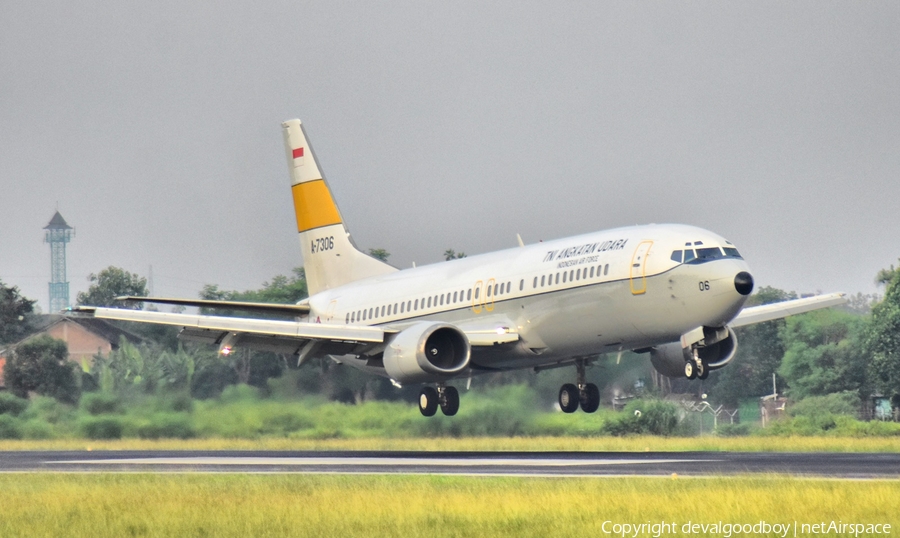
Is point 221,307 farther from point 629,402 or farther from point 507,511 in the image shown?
point 507,511

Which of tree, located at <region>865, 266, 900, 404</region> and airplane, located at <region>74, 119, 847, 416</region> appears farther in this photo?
tree, located at <region>865, 266, 900, 404</region>

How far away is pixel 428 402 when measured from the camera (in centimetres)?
4166

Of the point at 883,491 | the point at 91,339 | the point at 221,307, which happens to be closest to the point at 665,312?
the point at 883,491

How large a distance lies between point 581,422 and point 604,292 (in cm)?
1170

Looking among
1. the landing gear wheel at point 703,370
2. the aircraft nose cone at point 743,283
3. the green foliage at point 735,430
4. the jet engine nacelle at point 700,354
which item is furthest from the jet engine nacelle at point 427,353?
the green foliage at point 735,430

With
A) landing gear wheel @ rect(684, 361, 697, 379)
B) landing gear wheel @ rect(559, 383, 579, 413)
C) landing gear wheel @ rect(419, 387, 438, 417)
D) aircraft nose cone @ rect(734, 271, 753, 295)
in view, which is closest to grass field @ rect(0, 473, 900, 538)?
aircraft nose cone @ rect(734, 271, 753, 295)

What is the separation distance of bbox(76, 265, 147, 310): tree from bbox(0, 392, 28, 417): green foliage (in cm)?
4956

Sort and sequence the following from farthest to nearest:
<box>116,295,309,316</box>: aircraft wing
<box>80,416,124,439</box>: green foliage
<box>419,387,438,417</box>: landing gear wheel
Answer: <box>80,416,124,439</box>: green foliage → <box>419,387,438,417</box>: landing gear wheel → <box>116,295,309,316</box>: aircraft wing

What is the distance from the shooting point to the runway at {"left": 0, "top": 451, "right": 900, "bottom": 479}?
2908 cm

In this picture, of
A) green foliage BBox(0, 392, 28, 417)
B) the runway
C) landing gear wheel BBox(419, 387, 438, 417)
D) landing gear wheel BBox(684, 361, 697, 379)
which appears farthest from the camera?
green foliage BBox(0, 392, 28, 417)

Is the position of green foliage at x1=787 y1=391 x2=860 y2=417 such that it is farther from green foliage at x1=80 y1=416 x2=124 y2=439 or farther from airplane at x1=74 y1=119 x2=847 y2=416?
green foliage at x1=80 y1=416 x2=124 y2=439

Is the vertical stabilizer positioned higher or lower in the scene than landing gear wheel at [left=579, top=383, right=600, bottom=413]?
higher

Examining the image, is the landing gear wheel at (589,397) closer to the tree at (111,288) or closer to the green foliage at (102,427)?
the green foliage at (102,427)

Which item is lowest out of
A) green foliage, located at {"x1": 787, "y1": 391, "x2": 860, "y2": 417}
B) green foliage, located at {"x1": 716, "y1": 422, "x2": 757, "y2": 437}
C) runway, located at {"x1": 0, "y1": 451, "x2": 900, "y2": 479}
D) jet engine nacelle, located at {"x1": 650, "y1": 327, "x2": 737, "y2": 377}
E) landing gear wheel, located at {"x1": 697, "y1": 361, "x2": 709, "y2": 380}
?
green foliage, located at {"x1": 716, "y1": 422, "x2": 757, "y2": 437}
